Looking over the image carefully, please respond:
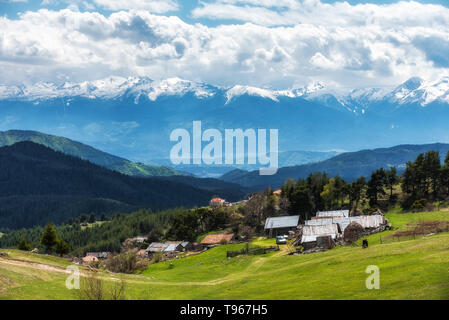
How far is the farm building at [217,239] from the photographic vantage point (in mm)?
97113

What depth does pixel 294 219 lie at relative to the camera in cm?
9750

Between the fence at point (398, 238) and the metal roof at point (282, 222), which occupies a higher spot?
the fence at point (398, 238)

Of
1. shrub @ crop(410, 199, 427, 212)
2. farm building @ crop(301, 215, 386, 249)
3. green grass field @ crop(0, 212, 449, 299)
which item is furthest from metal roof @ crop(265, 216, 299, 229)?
green grass field @ crop(0, 212, 449, 299)

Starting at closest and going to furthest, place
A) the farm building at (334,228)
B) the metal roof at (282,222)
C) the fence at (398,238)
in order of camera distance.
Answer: the fence at (398,238) → the farm building at (334,228) → the metal roof at (282,222)

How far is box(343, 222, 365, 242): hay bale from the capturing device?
209 feet

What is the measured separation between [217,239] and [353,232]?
141 feet

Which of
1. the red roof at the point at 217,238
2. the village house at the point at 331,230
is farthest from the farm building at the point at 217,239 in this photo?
the village house at the point at 331,230

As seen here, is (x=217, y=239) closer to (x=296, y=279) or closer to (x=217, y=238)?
(x=217, y=238)

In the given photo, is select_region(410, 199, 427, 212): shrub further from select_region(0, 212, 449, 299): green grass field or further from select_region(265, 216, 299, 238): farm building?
select_region(0, 212, 449, 299): green grass field

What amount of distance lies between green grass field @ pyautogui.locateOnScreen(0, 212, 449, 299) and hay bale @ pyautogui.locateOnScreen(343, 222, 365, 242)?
6843 millimetres

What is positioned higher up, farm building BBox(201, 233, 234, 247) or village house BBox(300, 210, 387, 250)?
village house BBox(300, 210, 387, 250)

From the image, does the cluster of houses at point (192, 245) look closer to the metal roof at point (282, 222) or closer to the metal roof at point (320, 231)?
the metal roof at point (282, 222)

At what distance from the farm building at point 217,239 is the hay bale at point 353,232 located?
35.5 metres
